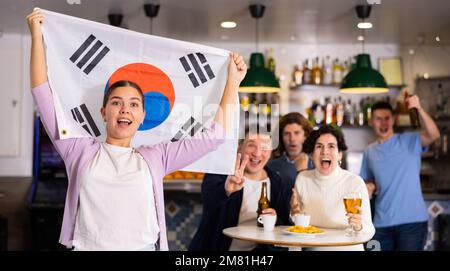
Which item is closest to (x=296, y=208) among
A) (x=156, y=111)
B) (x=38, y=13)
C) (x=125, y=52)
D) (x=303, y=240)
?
(x=303, y=240)

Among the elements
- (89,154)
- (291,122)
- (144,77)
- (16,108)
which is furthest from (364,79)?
(16,108)

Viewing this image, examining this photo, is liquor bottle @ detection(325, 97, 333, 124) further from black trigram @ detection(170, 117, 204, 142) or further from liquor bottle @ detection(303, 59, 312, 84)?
black trigram @ detection(170, 117, 204, 142)

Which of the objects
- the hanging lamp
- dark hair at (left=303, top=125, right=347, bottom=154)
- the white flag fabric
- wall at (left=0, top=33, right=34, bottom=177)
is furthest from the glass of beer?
wall at (left=0, top=33, right=34, bottom=177)

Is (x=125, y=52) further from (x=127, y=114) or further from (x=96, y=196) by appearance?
(x=96, y=196)

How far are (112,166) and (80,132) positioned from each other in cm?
29

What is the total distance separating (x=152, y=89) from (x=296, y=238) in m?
0.94

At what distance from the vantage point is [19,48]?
693 cm

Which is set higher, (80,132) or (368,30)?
(368,30)

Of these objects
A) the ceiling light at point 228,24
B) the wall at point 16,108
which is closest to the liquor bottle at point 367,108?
the ceiling light at point 228,24

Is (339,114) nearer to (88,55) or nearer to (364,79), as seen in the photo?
(364,79)

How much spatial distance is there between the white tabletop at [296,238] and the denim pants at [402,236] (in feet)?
5.34

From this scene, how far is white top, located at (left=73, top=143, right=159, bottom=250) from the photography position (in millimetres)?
2078

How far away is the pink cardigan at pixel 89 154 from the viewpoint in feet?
7.03

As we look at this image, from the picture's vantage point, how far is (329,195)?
3.07 meters
